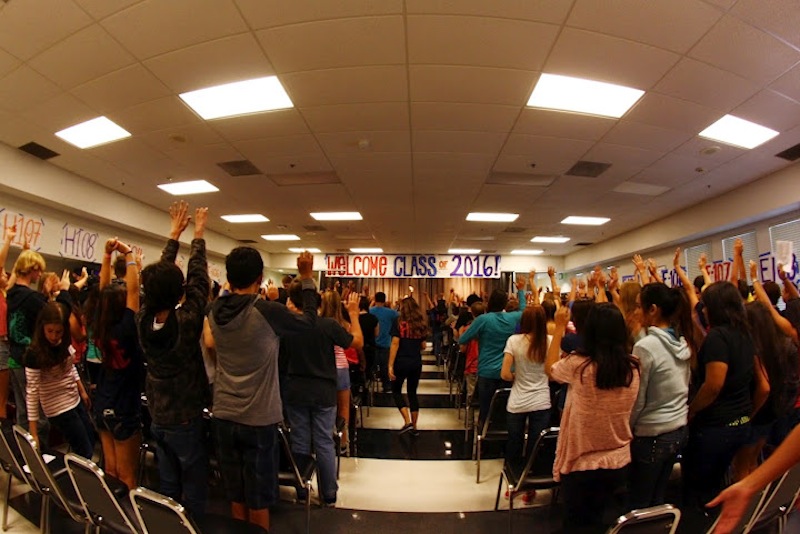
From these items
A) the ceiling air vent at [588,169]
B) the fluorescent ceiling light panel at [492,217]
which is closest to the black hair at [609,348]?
the ceiling air vent at [588,169]

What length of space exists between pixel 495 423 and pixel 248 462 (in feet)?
7.57

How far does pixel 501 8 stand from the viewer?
2592 mm

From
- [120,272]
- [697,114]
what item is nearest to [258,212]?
[120,272]

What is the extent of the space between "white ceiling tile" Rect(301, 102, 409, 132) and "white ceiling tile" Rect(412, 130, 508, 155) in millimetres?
337

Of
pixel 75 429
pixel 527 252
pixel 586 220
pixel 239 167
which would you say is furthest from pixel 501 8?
pixel 527 252

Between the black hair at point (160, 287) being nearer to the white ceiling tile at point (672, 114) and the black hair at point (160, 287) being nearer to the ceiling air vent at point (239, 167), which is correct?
the ceiling air vent at point (239, 167)

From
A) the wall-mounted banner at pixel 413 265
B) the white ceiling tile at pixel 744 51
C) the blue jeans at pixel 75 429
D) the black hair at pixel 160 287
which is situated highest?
the white ceiling tile at pixel 744 51

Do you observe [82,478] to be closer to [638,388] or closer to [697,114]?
[638,388]

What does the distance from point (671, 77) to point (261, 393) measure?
394cm

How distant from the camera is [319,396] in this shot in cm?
269

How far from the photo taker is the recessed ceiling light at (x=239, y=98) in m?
3.55

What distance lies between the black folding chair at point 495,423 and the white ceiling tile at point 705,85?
2.95 metres

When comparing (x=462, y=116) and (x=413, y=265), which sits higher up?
(x=462, y=116)

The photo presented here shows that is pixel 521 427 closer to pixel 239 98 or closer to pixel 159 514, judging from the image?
pixel 159 514
